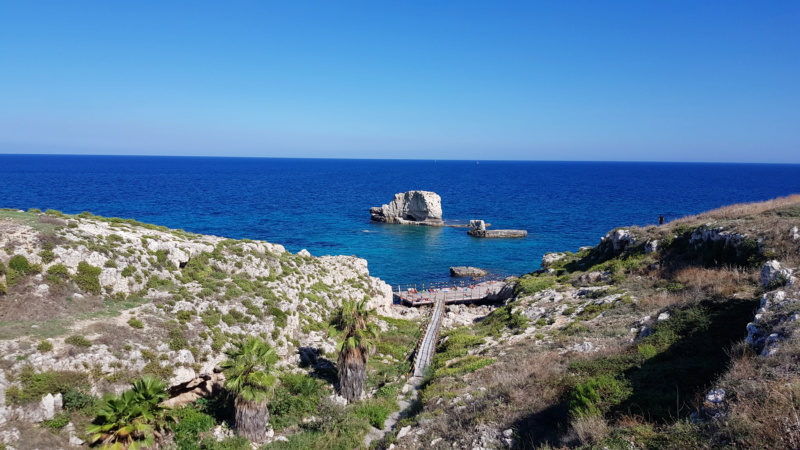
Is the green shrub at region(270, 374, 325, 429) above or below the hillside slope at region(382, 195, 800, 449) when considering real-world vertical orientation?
below

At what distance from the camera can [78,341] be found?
18.5 meters

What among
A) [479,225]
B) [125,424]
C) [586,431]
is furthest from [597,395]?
[479,225]

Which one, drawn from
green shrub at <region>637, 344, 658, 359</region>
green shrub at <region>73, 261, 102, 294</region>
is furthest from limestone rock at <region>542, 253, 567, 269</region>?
green shrub at <region>73, 261, 102, 294</region>

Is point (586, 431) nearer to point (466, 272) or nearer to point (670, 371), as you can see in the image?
point (670, 371)

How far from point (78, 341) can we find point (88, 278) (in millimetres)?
6193

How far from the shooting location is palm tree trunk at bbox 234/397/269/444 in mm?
18188

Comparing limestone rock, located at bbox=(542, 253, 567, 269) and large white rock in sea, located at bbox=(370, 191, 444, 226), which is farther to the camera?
large white rock in sea, located at bbox=(370, 191, 444, 226)

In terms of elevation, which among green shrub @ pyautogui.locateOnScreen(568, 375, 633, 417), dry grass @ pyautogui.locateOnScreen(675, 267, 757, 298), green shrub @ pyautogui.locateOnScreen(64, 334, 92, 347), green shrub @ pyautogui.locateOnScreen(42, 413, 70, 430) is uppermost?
dry grass @ pyautogui.locateOnScreen(675, 267, 757, 298)

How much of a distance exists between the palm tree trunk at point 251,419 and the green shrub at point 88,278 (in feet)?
39.3

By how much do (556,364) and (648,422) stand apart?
6178 mm

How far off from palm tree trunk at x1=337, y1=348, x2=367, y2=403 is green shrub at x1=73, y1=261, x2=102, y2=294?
1443 cm

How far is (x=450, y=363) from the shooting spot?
24969mm

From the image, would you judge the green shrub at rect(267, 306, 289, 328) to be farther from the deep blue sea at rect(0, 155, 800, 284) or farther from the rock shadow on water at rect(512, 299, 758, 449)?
the deep blue sea at rect(0, 155, 800, 284)

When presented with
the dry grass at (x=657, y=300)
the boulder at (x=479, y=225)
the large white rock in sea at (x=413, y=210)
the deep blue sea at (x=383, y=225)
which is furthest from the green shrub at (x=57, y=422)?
the large white rock in sea at (x=413, y=210)
